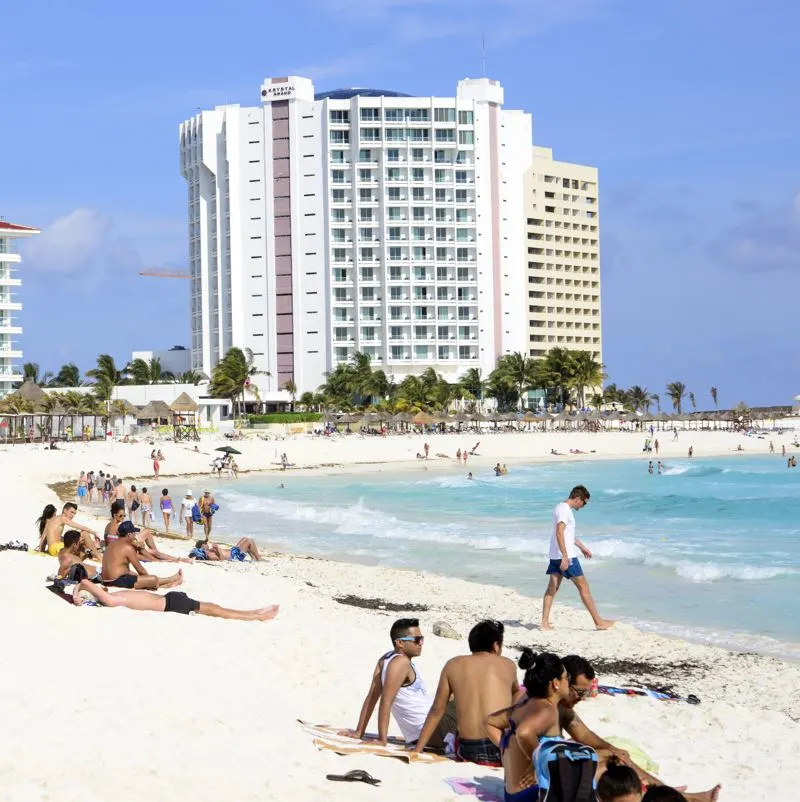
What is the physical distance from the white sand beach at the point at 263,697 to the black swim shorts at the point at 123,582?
0.75 metres

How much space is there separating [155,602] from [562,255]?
362 ft

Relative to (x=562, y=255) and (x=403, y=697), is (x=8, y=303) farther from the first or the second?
(x=403, y=697)

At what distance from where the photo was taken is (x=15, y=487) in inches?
1375

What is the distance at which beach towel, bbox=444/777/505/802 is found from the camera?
6.20 m

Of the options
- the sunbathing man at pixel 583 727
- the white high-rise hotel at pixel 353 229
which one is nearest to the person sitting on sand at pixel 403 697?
the sunbathing man at pixel 583 727

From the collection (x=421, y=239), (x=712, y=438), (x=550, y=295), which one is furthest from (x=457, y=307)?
(x=712, y=438)

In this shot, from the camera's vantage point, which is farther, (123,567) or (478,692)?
(123,567)

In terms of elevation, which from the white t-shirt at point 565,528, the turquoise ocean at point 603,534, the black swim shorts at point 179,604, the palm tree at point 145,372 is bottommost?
the turquoise ocean at point 603,534

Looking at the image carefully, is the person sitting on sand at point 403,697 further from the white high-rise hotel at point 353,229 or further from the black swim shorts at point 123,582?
the white high-rise hotel at point 353,229

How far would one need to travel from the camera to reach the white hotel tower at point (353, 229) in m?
98.6

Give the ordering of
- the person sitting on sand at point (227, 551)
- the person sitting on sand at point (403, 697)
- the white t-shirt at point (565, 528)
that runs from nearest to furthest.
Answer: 1. the person sitting on sand at point (403, 697)
2. the white t-shirt at point (565, 528)
3. the person sitting on sand at point (227, 551)

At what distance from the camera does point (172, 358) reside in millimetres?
114438

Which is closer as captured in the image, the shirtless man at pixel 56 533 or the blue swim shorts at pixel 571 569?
the blue swim shorts at pixel 571 569

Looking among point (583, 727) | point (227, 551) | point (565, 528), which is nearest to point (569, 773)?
point (583, 727)
